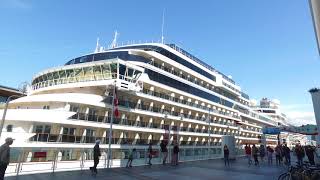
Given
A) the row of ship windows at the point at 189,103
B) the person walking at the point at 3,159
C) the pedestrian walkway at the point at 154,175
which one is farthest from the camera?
the row of ship windows at the point at 189,103

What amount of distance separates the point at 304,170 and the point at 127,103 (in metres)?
20.9

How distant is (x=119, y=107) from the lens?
87.6ft

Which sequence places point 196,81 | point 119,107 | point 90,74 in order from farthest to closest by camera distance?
point 196,81
point 90,74
point 119,107

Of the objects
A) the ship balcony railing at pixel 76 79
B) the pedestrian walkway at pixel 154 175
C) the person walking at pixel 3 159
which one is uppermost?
the ship balcony railing at pixel 76 79

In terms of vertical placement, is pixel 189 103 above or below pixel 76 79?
below

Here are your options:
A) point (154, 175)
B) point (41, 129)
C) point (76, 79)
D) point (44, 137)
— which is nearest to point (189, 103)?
point (76, 79)

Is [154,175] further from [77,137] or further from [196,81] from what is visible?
[196,81]

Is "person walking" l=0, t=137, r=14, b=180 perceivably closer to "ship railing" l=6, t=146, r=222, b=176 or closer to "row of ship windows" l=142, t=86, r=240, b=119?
"ship railing" l=6, t=146, r=222, b=176

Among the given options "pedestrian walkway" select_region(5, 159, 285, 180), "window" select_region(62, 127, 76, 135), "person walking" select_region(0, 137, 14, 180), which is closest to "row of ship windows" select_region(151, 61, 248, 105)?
"window" select_region(62, 127, 76, 135)

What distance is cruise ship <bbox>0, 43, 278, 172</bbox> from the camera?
2014 cm

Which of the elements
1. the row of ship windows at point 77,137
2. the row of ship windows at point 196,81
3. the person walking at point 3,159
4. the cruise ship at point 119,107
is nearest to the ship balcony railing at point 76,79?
the cruise ship at point 119,107

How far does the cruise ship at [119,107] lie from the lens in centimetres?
2014

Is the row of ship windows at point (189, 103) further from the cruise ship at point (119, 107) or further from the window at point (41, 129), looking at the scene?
the window at point (41, 129)

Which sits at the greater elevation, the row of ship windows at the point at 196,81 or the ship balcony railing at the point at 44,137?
the row of ship windows at the point at 196,81
